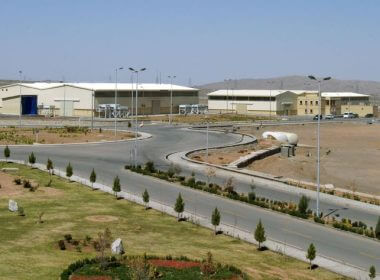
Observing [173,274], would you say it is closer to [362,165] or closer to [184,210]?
[184,210]

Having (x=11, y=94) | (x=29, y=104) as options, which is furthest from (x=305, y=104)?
(x=11, y=94)

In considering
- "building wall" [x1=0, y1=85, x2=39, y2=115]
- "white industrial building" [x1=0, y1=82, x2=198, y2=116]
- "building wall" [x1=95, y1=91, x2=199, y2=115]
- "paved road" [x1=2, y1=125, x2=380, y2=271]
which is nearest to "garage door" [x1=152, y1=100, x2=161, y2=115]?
"white industrial building" [x1=0, y1=82, x2=198, y2=116]

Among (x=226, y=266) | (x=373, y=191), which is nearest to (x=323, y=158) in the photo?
(x=373, y=191)

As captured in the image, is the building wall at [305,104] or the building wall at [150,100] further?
the building wall at [305,104]

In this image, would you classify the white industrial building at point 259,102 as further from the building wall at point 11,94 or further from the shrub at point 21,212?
the shrub at point 21,212

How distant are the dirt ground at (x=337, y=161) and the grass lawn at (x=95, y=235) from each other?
83.6ft

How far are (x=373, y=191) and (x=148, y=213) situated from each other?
25.9 meters

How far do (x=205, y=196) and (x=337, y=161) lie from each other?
37.1 m

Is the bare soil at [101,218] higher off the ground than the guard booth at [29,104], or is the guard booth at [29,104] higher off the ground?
the guard booth at [29,104]

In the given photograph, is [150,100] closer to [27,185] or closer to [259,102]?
[259,102]

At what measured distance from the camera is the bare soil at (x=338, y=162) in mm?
63759

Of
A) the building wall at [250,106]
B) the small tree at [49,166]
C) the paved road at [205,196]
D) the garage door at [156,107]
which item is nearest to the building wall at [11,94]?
the garage door at [156,107]

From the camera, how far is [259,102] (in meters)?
188

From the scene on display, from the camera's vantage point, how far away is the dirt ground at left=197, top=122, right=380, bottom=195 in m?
63.9
